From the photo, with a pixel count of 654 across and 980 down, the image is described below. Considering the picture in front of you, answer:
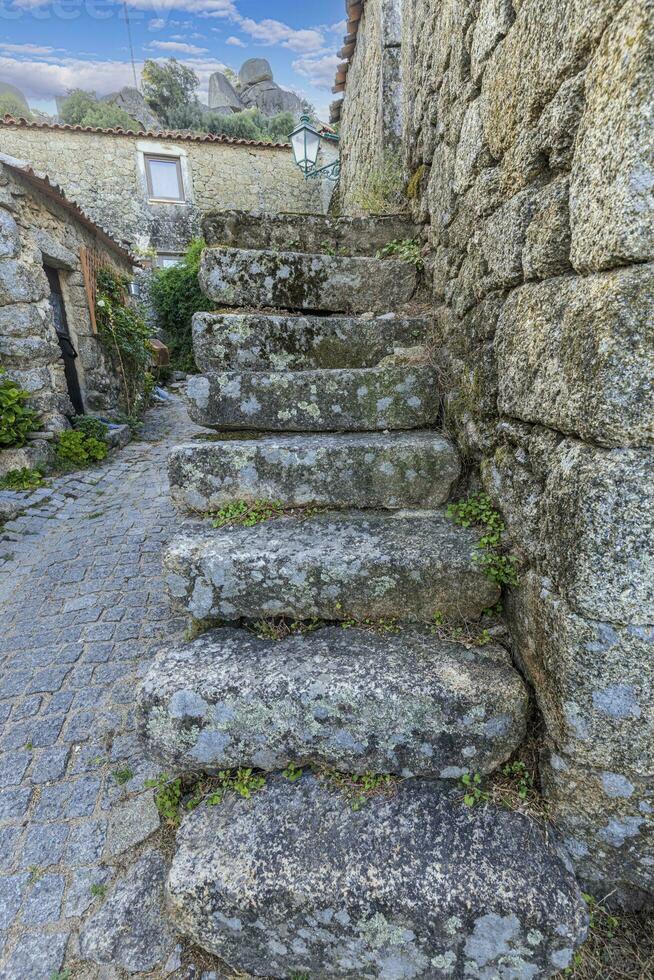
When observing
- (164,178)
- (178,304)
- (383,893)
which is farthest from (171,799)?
(164,178)

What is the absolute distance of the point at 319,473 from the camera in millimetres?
1668

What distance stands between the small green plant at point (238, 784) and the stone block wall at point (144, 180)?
12.9 meters

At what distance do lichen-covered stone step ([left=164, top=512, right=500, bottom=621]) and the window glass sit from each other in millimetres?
14649

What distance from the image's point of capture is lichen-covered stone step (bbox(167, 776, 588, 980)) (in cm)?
102

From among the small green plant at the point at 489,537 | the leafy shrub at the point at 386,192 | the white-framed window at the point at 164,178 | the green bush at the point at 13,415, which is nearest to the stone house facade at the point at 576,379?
the small green plant at the point at 489,537

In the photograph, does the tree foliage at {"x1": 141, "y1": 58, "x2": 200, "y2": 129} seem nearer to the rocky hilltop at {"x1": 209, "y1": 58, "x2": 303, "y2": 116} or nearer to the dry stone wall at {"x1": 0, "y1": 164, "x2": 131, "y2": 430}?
the rocky hilltop at {"x1": 209, "y1": 58, "x2": 303, "y2": 116}

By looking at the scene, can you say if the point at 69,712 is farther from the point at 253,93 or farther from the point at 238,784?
the point at 253,93

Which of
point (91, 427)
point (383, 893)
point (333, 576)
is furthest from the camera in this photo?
point (91, 427)

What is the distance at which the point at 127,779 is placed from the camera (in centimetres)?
181

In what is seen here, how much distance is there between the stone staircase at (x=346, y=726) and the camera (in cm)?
106

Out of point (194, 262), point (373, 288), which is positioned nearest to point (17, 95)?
point (194, 262)

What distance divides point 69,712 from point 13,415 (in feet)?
13.1

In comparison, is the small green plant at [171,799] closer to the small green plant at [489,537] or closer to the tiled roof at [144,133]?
the small green plant at [489,537]

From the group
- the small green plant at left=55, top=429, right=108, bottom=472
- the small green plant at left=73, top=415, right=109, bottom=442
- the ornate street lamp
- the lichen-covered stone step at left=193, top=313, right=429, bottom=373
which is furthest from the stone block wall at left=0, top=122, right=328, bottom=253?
the lichen-covered stone step at left=193, top=313, right=429, bottom=373
